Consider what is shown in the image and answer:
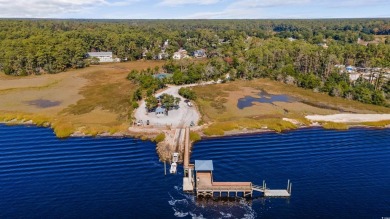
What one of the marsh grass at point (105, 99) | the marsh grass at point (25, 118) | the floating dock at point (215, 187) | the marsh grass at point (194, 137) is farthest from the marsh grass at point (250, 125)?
the marsh grass at point (25, 118)

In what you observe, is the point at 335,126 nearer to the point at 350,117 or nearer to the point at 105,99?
the point at 350,117

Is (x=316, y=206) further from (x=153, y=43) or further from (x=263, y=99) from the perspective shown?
(x=153, y=43)

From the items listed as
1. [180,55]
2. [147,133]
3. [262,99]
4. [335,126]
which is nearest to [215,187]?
[147,133]

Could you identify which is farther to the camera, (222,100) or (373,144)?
(222,100)

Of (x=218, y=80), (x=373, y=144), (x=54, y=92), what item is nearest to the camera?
(x=373, y=144)

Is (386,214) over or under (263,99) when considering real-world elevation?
under

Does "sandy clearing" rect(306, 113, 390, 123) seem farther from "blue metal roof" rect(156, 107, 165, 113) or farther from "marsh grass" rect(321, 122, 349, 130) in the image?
"blue metal roof" rect(156, 107, 165, 113)

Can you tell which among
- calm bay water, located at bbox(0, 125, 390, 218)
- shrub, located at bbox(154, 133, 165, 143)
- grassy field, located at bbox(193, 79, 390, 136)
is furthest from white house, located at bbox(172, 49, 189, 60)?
calm bay water, located at bbox(0, 125, 390, 218)

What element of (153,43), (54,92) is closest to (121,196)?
(54,92)
